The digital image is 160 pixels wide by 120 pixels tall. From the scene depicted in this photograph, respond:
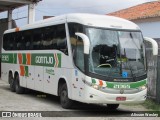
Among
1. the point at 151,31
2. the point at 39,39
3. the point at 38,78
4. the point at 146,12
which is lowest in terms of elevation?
the point at 38,78

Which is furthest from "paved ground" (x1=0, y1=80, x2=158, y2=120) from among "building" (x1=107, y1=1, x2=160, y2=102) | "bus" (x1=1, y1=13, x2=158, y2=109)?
"building" (x1=107, y1=1, x2=160, y2=102)

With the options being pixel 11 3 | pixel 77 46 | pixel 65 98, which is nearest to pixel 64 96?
pixel 65 98

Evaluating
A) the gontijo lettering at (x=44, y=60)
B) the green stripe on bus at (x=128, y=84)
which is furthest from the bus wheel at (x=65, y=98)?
the green stripe on bus at (x=128, y=84)

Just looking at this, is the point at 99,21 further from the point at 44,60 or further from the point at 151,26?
the point at 151,26

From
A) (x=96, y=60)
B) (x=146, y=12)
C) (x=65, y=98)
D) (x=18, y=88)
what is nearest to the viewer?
(x=96, y=60)

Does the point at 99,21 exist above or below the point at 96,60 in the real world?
above

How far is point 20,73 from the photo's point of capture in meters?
19.3

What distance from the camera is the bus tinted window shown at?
48.3 feet

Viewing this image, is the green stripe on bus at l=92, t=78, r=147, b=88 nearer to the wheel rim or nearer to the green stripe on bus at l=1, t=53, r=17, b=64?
the wheel rim

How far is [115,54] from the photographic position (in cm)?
1292

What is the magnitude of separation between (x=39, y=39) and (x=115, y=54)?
194 inches

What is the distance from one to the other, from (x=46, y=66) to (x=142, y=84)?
172 inches

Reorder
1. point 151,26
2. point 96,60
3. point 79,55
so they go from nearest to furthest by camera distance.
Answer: point 96,60 < point 79,55 < point 151,26

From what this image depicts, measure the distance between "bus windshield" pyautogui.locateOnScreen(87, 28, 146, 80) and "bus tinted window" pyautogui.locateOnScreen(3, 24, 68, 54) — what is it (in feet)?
5.19
